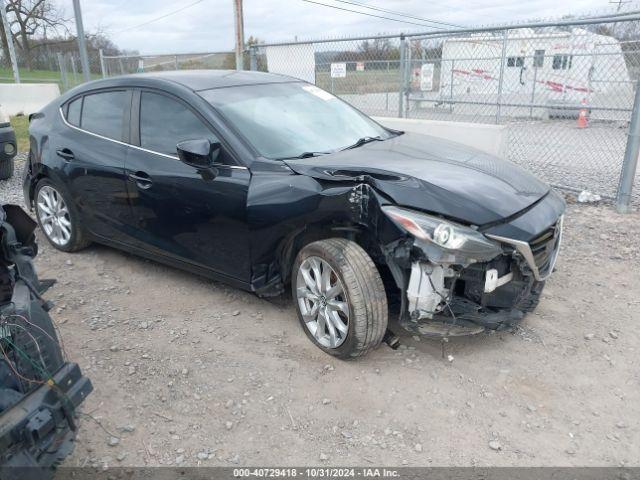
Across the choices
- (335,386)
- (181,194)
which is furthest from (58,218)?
(335,386)

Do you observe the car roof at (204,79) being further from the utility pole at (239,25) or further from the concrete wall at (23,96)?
the concrete wall at (23,96)

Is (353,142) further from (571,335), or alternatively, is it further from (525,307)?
(571,335)

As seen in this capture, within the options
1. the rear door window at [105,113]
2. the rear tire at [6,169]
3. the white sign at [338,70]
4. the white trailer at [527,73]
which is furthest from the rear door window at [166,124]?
the white trailer at [527,73]

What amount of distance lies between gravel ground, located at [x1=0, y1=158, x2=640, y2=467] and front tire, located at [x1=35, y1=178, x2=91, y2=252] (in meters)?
0.67

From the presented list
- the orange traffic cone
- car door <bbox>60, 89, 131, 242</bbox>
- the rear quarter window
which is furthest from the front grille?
the orange traffic cone

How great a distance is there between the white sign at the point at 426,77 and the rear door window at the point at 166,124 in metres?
6.71

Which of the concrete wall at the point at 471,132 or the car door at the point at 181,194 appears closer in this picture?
the car door at the point at 181,194

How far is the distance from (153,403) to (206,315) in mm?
973

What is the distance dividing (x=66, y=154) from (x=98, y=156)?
480 mm

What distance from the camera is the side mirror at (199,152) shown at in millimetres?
3346

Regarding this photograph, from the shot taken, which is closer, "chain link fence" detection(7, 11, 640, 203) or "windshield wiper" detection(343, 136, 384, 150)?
"windshield wiper" detection(343, 136, 384, 150)

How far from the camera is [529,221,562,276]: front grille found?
3.03 m

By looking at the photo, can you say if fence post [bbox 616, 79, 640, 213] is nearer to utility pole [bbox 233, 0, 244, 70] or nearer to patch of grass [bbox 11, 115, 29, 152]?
utility pole [bbox 233, 0, 244, 70]

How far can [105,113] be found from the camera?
434 cm
